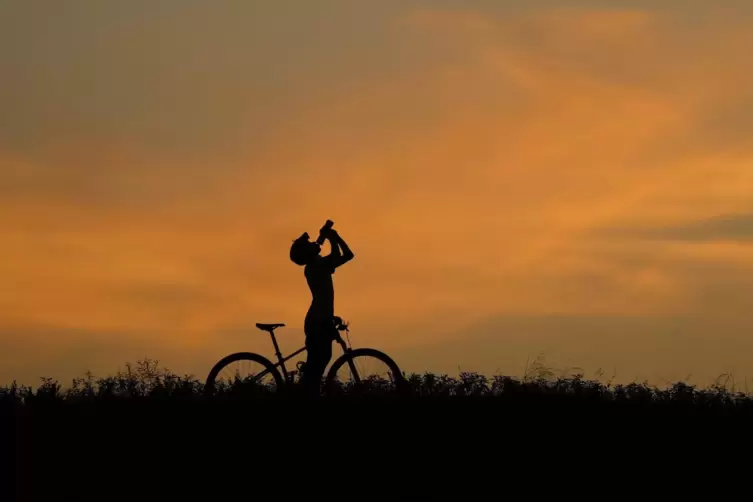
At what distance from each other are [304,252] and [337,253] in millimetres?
549

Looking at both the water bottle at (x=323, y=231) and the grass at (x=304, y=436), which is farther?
the water bottle at (x=323, y=231)

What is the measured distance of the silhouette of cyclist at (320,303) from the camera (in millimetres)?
19031

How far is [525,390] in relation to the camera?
17297 mm

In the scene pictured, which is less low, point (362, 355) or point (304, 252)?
point (304, 252)

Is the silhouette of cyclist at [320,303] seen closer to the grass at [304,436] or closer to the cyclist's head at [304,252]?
the cyclist's head at [304,252]

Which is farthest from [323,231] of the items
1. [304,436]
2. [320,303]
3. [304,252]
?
[304,436]

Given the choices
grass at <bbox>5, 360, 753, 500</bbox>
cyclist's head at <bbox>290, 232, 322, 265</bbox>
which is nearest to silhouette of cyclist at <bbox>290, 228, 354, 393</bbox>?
cyclist's head at <bbox>290, 232, 322, 265</bbox>

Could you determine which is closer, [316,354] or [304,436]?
[304,436]

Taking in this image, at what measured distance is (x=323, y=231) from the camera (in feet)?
63.1

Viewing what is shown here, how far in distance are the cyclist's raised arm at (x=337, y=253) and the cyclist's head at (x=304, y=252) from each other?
0.23 metres

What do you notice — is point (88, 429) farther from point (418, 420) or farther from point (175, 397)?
point (418, 420)

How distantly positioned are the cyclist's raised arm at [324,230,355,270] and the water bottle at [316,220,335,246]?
0.13 metres

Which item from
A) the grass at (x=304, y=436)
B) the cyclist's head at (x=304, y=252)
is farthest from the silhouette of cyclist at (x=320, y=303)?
the grass at (x=304, y=436)

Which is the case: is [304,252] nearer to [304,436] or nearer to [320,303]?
[320,303]
